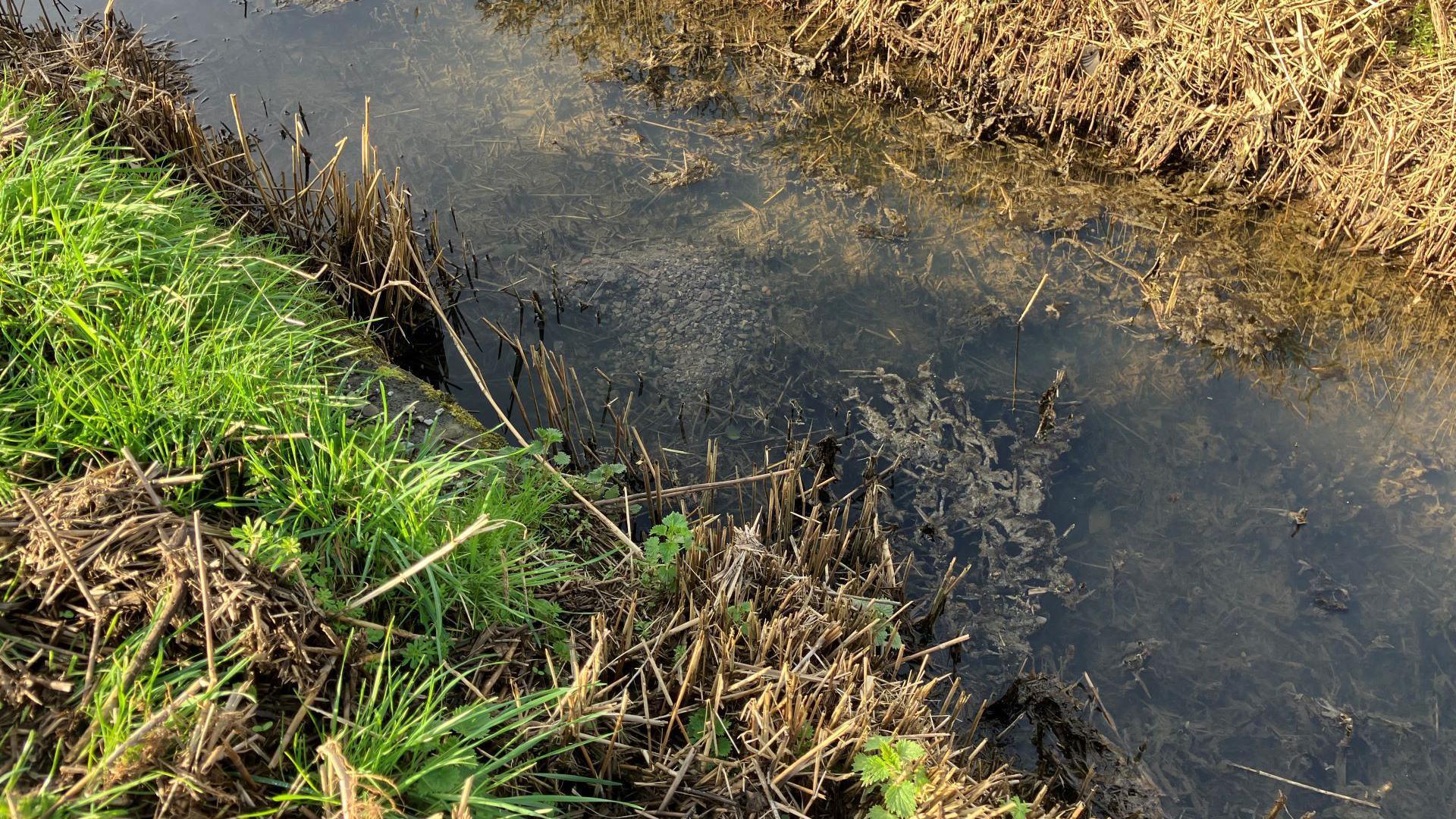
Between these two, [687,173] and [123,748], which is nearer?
[123,748]

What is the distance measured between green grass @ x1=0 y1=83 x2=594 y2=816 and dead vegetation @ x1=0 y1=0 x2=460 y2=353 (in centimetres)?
95

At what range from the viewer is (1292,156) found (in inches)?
191

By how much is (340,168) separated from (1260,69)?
516 centimetres

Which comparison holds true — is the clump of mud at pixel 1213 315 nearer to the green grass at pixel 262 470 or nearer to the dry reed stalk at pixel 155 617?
the green grass at pixel 262 470

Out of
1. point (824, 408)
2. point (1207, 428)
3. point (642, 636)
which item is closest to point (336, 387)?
point (642, 636)

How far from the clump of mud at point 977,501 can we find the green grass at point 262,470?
1604 mm

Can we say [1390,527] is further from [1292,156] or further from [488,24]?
[488,24]

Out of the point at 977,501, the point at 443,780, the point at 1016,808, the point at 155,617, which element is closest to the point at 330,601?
the point at 155,617

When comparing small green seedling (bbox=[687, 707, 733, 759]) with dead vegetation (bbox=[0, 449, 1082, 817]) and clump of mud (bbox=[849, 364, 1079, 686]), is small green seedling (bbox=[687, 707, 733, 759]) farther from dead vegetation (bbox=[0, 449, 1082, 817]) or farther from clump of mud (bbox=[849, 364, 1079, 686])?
clump of mud (bbox=[849, 364, 1079, 686])

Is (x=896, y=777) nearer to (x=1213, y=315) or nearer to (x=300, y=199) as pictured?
(x=1213, y=315)

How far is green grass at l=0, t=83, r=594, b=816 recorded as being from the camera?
5.83ft

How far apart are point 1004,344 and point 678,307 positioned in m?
1.63

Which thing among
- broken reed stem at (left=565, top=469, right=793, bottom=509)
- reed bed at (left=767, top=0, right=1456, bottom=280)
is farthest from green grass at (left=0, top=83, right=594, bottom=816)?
reed bed at (left=767, top=0, right=1456, bottom=280)

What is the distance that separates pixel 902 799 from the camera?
213 centimetres
